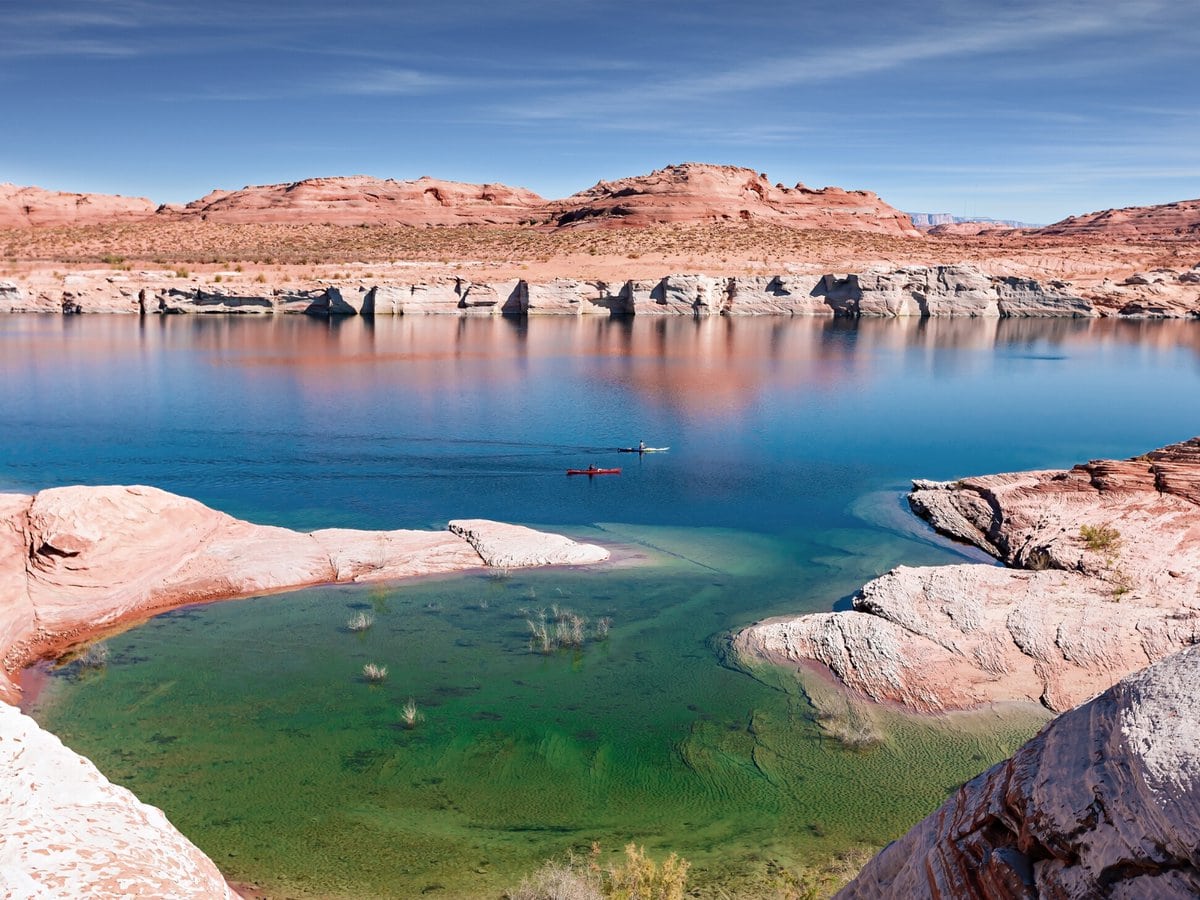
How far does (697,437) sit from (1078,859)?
23979 millimetres

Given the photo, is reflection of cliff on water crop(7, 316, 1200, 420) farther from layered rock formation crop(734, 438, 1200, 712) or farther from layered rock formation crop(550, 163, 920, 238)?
layered rock formation crop(550, 163, 920, 238)

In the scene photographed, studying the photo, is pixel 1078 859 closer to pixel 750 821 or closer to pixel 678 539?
pixel 750 821

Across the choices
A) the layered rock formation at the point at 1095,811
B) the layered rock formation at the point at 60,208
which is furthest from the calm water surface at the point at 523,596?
the layered rock formation at the point at 60,208

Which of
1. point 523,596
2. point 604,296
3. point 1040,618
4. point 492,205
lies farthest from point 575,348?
point 492,205

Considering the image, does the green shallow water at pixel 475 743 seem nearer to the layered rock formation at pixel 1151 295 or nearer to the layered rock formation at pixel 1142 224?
the layered rock formation at pixel 1151 295

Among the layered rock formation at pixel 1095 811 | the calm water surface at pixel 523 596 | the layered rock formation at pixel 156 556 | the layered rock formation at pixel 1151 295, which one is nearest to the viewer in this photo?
the layered rock formation at pixel 1095 811

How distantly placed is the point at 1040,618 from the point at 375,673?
359 inches

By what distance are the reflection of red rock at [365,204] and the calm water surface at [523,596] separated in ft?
205

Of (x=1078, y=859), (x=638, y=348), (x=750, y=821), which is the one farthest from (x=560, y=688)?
(x=638, y=348)

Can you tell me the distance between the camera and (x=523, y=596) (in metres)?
14.8

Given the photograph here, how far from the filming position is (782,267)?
69938 mm

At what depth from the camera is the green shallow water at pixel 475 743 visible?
28.3 ft

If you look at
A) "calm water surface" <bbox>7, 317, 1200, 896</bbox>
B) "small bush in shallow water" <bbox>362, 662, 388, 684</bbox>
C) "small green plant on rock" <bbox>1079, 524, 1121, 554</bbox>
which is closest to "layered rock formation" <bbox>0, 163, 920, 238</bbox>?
"calm water surface" <bbox>7, 317, 1200, 896</bbox>

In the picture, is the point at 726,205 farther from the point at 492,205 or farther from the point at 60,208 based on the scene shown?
the point at 60,208
